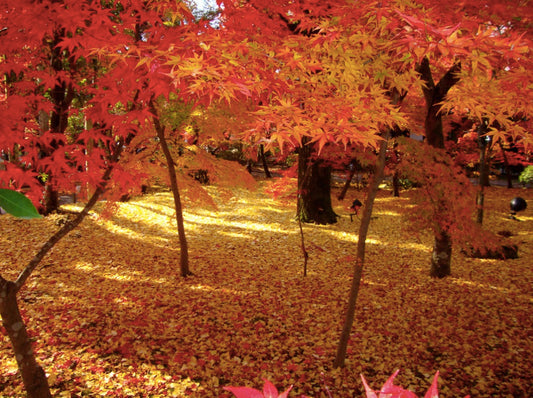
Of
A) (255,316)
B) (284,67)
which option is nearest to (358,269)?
(255,316)

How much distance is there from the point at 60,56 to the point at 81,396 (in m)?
8.43

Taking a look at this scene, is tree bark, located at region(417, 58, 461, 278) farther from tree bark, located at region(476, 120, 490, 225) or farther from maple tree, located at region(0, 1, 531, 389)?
tree bark, located at region(476, 120, 490, 225)

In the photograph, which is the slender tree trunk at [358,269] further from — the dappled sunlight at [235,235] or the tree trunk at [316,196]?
the tree trunk at [316,196]

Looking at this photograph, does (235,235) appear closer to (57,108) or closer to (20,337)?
(57,108)

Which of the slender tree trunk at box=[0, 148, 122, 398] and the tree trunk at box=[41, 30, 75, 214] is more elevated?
the tree trunk at box=[41, 30, 75, 214]

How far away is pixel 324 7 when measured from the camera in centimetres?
411

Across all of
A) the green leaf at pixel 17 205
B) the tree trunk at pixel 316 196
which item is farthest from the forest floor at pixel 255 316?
the green leaf at pixel 17 205

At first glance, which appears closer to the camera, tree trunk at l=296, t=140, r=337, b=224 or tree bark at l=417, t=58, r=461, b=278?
tree bark at l=417, t=58, r=461, b=278

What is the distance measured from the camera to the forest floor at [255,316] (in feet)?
13.1

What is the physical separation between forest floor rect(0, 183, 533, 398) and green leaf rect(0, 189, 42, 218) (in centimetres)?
272

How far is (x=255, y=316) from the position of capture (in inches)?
216

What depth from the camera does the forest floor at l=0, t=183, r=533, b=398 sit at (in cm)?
400

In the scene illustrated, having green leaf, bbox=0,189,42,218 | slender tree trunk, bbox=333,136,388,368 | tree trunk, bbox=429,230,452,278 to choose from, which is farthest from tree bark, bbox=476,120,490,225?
green leaf, bbox=0,189,42,218

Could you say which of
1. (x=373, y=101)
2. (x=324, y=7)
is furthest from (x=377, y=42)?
(x=324, y=7)
